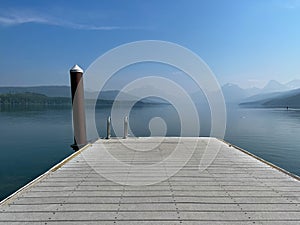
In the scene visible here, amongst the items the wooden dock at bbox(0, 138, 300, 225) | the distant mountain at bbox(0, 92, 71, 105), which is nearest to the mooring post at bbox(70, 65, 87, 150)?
the wooden dock at bbox(0, 138, 300, 225)

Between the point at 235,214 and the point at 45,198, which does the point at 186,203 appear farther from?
the point at 45,198

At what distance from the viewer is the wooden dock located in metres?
3.33

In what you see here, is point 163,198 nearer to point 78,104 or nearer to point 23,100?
point 78,104

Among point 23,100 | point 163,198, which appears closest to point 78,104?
point 163,198

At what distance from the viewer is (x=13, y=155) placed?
14.1 meters

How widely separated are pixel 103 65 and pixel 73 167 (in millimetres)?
4012

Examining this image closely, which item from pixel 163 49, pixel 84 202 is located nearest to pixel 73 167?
pixel 84 202

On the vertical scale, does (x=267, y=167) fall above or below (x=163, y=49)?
below

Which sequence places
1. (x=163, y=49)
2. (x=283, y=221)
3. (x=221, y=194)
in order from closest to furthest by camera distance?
(x=283, y=221) → (x=221, y=194) → (x=163, y=49)

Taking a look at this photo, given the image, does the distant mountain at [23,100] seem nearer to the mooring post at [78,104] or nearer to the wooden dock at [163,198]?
the mooring post at [78,104]

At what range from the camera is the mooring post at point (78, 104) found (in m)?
8.67

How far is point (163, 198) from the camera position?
3994 mm

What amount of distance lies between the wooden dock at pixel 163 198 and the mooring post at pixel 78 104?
2804 millimetres

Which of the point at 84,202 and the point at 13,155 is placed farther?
the point at 13,155
